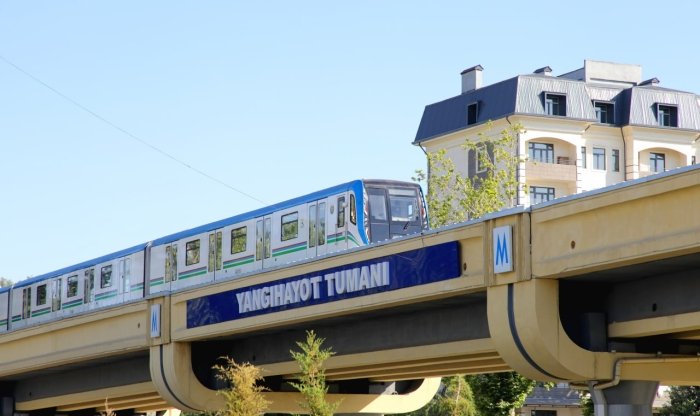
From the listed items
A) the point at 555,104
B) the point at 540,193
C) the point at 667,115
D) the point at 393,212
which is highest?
the point at 667,115

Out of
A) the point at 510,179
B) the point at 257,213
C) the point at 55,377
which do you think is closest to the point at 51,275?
the point at 55,377

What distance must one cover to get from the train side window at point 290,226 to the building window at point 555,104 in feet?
157

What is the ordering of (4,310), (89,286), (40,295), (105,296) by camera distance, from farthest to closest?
(4,310) → (40,295) → (89,286) → (105,296)

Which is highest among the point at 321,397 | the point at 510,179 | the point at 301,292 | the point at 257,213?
the point at 510,179

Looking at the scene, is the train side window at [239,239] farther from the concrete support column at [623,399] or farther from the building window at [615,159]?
the building window at [615,159]

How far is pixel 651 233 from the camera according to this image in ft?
63.8

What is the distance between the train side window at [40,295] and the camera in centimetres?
4666

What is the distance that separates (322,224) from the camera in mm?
33156

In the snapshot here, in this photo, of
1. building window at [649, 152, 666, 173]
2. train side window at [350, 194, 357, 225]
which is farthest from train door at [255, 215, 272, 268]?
building window at [649, 152, 666, 173]

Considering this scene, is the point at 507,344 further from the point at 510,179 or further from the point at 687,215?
the point at 510,179

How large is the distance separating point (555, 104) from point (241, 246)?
157ft

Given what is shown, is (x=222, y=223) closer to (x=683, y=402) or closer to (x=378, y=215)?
(x=378, y=215)

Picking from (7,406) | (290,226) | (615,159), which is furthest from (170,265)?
(615,159)

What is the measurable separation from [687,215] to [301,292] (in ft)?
36.7
